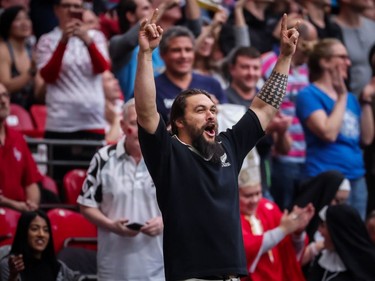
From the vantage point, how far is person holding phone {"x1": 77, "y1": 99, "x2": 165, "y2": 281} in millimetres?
8070

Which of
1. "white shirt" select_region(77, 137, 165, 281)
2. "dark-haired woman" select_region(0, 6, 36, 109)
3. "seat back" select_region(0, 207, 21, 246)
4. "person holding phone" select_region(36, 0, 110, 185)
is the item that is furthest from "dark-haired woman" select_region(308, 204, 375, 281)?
"dark-haired woman" select_region(0, 6, 36, 109)

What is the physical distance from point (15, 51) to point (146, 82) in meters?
5.52

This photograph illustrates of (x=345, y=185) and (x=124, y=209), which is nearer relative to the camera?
(x=124, y=209)

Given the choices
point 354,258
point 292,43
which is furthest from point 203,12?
point 292,43

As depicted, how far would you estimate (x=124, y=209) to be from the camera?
26.9ft

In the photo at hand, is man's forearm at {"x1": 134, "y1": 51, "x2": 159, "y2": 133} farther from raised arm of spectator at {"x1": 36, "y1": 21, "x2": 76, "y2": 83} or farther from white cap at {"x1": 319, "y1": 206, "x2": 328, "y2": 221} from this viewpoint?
raised arm of spectator at {"x1": 36, "y1": 21, "x2": 76, "y2": 83}

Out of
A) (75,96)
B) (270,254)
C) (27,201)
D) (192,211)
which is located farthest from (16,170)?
(192,211)

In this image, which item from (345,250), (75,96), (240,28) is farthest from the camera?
(240,28)

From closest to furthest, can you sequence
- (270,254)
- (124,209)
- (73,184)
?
1. (124,209)
2. (270,254)
3. (73,184)

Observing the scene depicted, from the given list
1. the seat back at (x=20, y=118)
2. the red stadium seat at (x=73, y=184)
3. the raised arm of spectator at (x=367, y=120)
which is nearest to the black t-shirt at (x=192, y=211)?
the red stadium seat at (x=73, y=184)

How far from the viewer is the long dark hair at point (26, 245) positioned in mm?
8453

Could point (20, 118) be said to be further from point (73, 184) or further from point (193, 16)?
point (193, 16)

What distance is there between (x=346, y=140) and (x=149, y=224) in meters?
2.93

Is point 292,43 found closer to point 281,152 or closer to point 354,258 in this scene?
point 354,258
